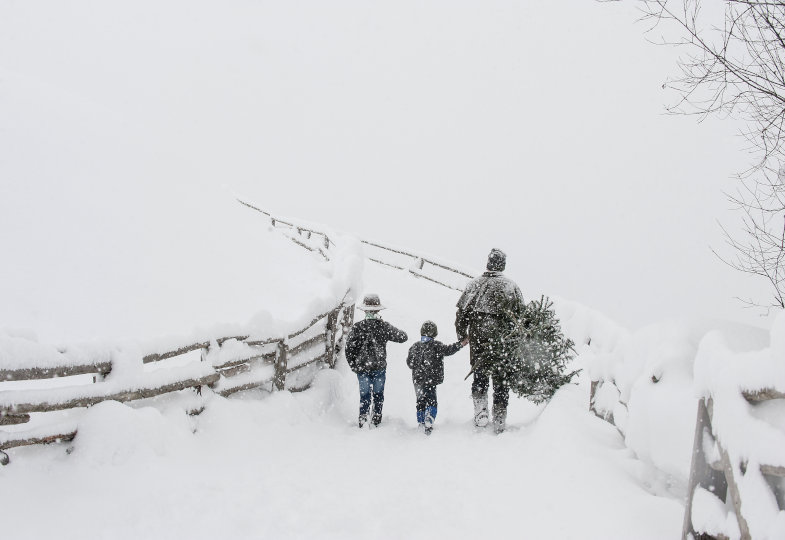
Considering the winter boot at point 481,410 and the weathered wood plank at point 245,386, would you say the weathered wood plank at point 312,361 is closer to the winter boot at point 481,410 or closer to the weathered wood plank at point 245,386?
the weathered wood plank at point 245,386

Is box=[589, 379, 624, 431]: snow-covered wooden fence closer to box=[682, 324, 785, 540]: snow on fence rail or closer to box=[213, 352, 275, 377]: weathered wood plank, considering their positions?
box=[682, 324, 785, 540]: snow on fence rail

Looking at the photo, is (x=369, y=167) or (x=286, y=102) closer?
(x=369, y=167)

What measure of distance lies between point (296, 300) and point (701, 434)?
10.6m

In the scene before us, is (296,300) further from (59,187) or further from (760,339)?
(59,187)

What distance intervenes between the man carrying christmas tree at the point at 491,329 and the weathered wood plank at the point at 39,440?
4044 mm

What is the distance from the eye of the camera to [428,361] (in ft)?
21.6

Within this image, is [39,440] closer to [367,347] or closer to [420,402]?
[367,347]

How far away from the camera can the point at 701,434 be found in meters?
3.08

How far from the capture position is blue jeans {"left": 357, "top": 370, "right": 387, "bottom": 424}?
22.4 ft

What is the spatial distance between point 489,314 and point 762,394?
412 cm

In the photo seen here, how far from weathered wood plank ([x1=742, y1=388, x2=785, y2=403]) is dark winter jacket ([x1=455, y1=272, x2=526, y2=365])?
3598mm

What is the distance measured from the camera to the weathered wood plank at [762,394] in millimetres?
2580

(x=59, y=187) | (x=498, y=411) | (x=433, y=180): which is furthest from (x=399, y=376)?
(x=433, y=180)

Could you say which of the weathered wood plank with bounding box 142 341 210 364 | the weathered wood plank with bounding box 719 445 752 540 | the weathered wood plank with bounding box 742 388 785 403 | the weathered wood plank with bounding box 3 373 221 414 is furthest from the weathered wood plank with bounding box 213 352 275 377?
the weathered wood plank with bounding box 742 388 785 403
